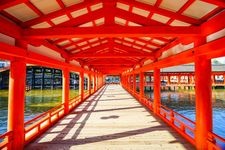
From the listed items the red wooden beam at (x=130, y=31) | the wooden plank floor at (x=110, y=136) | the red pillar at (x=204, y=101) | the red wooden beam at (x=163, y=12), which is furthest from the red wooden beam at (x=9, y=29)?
the red pillar at (x=204, y=101)

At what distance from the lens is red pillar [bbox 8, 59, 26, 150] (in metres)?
6.73

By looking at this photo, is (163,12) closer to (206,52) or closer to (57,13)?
(206,52)

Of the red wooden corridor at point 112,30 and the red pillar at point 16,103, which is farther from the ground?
the red wooden corridor at point 112,30

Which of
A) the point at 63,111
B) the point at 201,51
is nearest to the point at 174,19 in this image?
the point at 201,51

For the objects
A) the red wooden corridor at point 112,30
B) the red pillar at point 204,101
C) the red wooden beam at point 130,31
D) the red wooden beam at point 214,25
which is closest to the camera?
the red wooden beam at point 214,25

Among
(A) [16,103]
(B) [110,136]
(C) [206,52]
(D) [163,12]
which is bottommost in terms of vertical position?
(B) [110,136]

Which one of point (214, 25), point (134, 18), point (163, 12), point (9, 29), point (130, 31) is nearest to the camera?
point (214, 25)

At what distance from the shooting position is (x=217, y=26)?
5496 mm

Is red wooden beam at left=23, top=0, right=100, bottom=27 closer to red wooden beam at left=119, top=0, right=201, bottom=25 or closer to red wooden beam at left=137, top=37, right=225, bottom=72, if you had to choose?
red wooden beam at left=119, top=0, right=201, bottom=25

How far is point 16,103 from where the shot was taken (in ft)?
22.5

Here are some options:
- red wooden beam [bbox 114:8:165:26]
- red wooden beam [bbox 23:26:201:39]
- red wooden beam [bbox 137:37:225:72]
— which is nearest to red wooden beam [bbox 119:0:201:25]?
red wooden beam [bbox 23:26:201:39]

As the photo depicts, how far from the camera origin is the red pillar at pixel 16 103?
6.73 meters

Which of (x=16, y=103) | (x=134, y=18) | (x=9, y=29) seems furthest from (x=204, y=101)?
(x=9, y=29)

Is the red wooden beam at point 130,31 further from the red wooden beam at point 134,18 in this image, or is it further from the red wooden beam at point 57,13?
the red wooden beam at point 134,18
